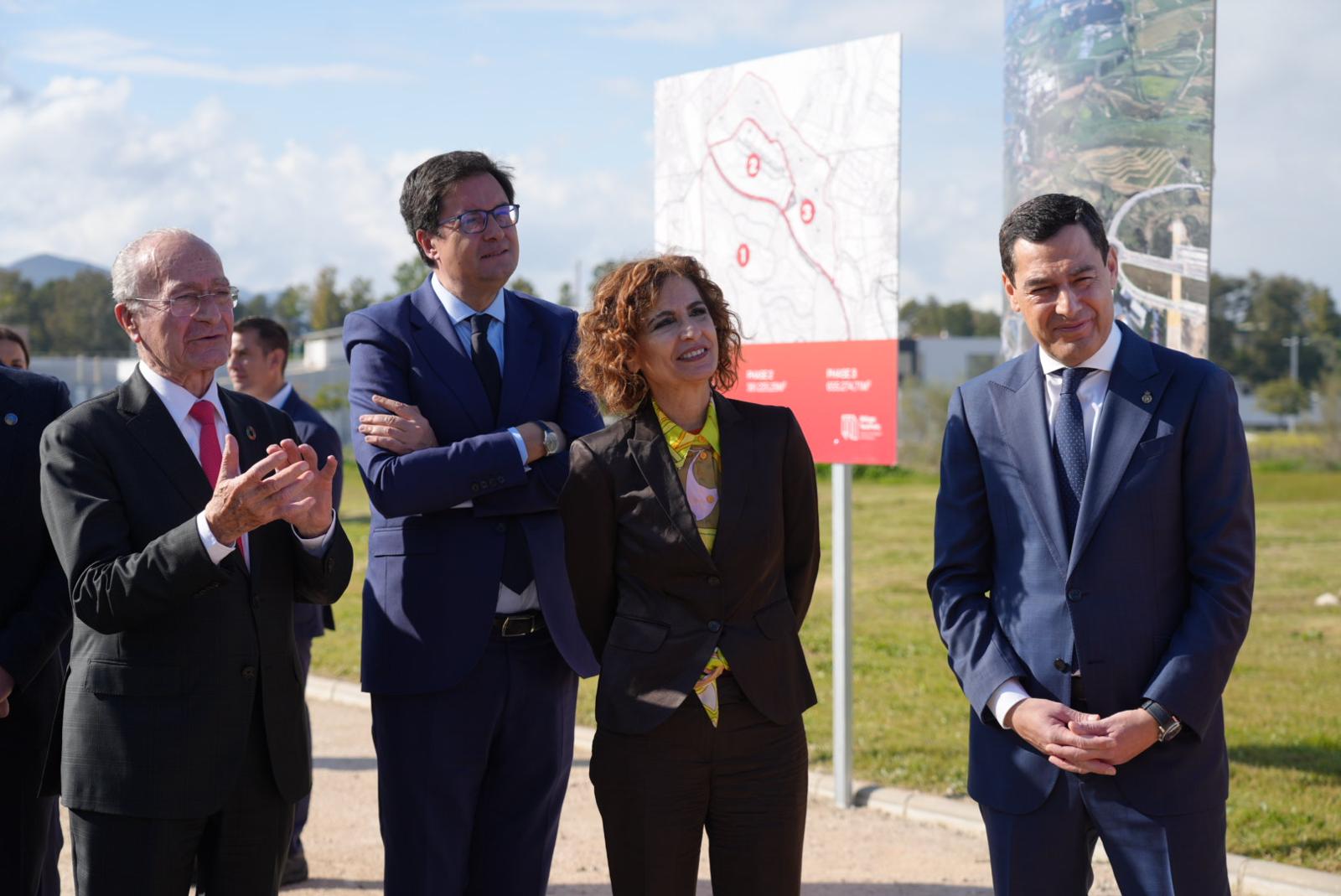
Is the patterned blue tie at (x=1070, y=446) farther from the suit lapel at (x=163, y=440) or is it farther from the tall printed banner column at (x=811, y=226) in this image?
the tall printed banner column at (x=811, y=226)

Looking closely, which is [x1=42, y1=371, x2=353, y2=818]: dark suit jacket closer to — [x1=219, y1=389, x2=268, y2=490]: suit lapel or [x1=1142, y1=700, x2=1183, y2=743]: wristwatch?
[x1=219, y1=389, x2=268, y2=490]: suit lapel

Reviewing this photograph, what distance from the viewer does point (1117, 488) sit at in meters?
2.99

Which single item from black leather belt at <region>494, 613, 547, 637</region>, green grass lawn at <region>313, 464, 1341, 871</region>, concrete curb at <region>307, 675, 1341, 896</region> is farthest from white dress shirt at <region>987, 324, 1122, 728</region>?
green grass lawn at <region>313, 464, 1341, 871</region>

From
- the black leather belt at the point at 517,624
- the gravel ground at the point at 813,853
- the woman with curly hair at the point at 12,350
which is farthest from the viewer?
the woman with curly hair at the point at 12,350

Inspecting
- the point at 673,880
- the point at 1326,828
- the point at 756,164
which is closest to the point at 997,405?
the point at 673,880

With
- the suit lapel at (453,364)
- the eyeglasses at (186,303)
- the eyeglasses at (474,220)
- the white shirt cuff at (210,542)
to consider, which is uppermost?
the eyeglasses at (474,220)

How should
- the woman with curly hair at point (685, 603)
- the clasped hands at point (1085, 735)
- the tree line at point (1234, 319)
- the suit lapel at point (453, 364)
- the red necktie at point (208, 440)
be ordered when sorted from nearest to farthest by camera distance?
1. the clasped hands at point (1085, 735)
2. the woman with curly hair at point (685, 603)
3. the red necktie at point (208, 440)
4. the suit lapel at point (453, 364)
5. the tree line at point (1234, 319)

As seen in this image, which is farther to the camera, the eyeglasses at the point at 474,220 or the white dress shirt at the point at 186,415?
the eyeglasses at the point at 474,220

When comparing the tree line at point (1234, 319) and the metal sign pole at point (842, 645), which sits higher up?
the tree line at point (1234, 319)

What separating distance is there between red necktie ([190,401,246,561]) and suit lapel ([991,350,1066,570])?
1.98m

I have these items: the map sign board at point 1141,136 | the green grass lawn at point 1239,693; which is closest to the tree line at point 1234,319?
the green grass lawn at point 1239,693

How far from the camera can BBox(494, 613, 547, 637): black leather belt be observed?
12.0ft

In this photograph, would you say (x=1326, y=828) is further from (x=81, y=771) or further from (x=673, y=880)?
(x=81, y=771)

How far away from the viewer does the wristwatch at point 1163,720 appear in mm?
2896
